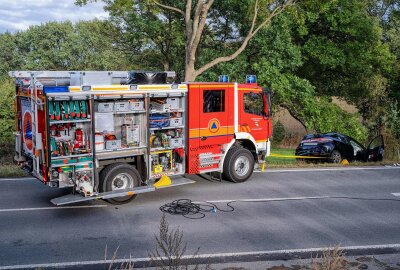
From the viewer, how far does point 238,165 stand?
1358cm

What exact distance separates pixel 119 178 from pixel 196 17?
36.0 feet

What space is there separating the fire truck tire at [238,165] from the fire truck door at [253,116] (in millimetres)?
652

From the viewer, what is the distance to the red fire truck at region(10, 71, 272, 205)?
10.2m

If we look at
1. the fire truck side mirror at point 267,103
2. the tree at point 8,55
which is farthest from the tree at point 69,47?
the fire truck side mirror at point 267,103

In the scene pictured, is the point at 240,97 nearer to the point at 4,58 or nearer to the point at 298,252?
the point at 298,252

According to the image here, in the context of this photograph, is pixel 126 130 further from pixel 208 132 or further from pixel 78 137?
pixel 208 132

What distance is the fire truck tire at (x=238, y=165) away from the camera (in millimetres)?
13329

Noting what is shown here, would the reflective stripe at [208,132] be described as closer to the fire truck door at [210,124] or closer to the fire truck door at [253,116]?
the fire truck door at [210,124]

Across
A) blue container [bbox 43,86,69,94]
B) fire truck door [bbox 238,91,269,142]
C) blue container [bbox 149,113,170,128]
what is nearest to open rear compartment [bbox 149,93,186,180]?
blue container [bbox 149,113,170,128]

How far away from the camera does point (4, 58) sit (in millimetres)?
39656

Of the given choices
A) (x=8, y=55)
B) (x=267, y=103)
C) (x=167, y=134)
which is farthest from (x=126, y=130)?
(x=8, y=55)

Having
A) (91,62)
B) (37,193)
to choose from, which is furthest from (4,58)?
(37,193)

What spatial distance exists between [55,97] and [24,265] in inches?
148

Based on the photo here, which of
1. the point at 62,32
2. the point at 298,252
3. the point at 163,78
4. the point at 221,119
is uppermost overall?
the point at 62,32
